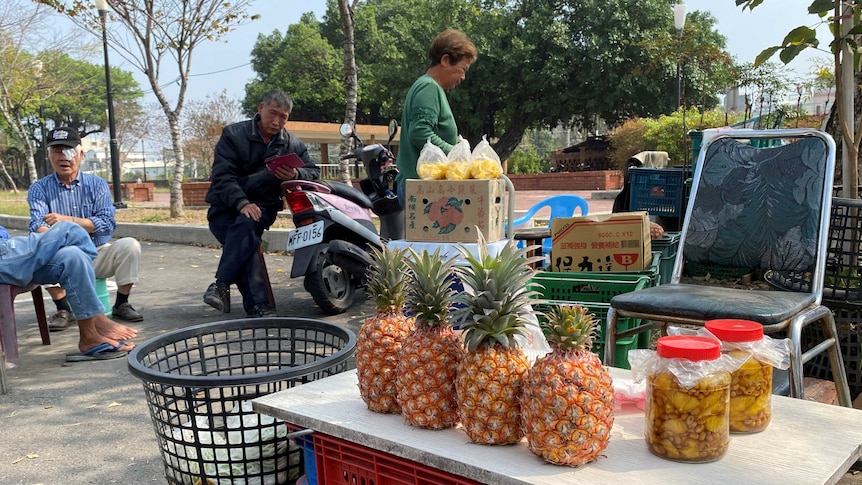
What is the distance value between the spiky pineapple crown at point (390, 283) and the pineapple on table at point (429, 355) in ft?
0.50

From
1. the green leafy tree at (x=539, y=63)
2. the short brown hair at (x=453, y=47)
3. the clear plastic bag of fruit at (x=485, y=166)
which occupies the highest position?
the green leafy tree at (x=539, y=63)

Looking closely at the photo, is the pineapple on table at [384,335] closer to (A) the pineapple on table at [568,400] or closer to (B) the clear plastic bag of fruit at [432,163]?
(A) the pineapple on table at [568,400]

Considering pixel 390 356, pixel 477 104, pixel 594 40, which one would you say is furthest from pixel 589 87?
pixel 390 356

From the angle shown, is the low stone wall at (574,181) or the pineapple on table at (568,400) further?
the low stone wall at (574,181)

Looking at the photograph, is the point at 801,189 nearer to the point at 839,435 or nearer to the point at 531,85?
the point at 839,435

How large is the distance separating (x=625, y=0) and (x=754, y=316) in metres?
25.4

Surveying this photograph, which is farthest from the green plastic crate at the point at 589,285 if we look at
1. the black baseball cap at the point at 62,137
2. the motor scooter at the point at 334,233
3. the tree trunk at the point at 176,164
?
the tree trunk at the point at 176,164

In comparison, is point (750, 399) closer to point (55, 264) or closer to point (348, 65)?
point (55, 264)

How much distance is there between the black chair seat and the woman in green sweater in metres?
2.11

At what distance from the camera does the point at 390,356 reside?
5.55ft

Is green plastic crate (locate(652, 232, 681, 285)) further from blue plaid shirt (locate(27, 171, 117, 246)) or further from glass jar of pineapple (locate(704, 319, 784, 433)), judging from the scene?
blue plaid shirt (locate(27, 171, 117, 246))

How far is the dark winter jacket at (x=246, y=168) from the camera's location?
5.29m

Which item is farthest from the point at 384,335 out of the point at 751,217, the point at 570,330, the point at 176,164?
the point at 176,164

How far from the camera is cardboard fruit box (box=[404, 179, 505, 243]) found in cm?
376
